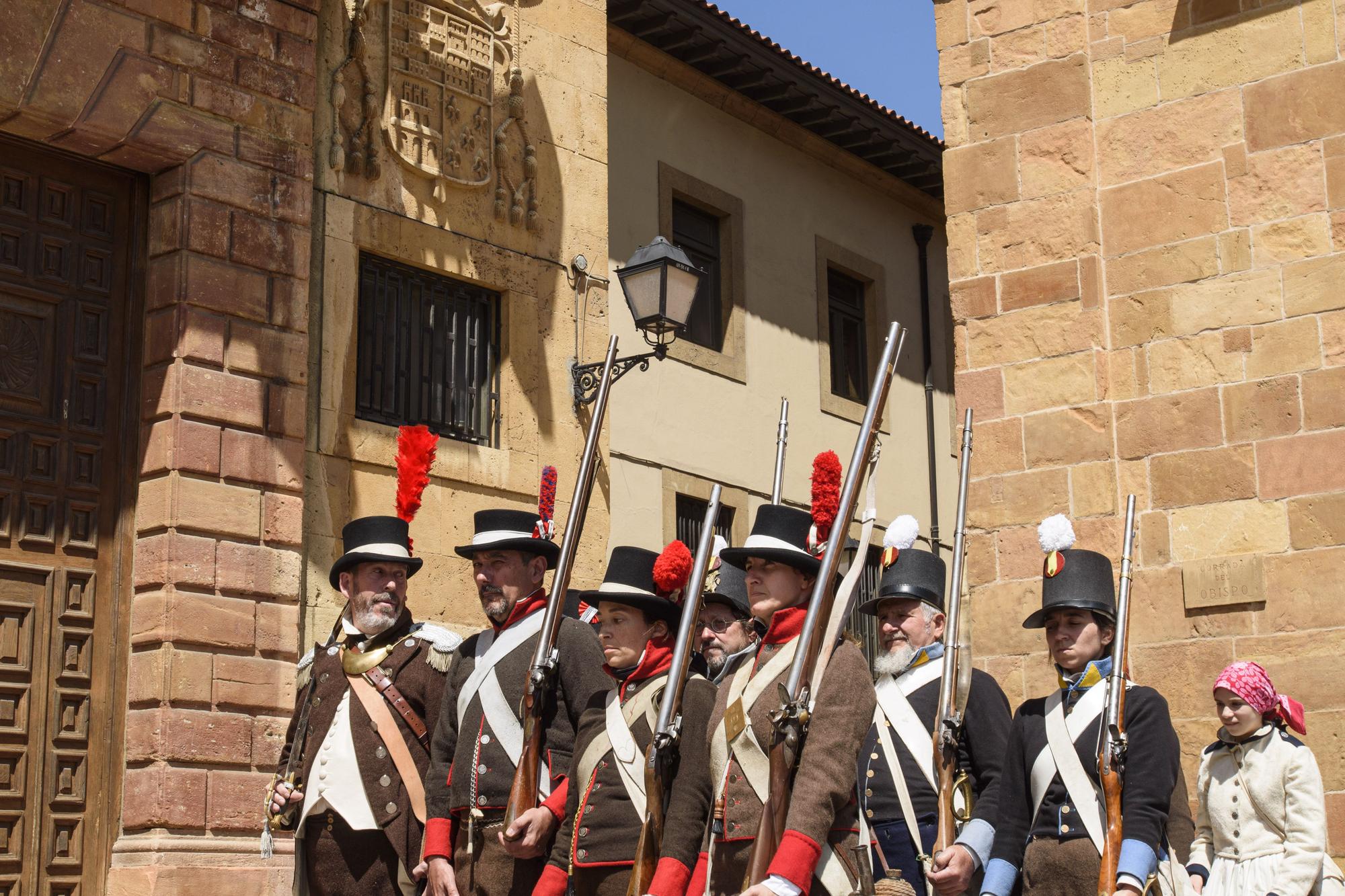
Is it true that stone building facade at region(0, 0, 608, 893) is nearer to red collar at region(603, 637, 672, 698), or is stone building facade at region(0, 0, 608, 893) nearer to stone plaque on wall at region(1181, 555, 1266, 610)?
red collar at region(603, 637, 672, 698)

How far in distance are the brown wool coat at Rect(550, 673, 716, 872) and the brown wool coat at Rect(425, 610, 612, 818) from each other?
125 mm

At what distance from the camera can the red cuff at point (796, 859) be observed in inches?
191

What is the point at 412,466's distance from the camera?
24.0ft

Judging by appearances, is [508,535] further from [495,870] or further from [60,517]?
[60,517]

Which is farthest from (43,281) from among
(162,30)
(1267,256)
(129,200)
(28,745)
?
(1267,256)

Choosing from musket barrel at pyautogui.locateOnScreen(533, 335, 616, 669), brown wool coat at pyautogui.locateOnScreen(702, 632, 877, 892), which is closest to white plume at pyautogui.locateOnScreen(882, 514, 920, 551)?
musket barrel at pyautogui.locateOnScreen(533, 335, 616, 669)

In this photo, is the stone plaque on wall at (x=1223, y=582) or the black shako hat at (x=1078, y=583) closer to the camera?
the black shako hat at (x=1078, y=583)

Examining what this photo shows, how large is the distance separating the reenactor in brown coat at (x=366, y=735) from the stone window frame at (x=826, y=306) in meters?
10.7

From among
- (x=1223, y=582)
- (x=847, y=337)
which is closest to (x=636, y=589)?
(x=1223, y=582)

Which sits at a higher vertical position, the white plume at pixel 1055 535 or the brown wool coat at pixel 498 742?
the white plume at pixel 1055 535

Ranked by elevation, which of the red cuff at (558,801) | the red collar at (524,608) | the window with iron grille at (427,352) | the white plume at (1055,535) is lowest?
the red cuff at (558,801)

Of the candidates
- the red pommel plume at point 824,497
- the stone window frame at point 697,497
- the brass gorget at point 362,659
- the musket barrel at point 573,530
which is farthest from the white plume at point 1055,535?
the stone window frame at point 697,497

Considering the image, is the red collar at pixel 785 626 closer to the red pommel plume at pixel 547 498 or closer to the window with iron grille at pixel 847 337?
the red pommel plume at pixel 547 498

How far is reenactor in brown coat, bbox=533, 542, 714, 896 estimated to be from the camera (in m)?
5.42
